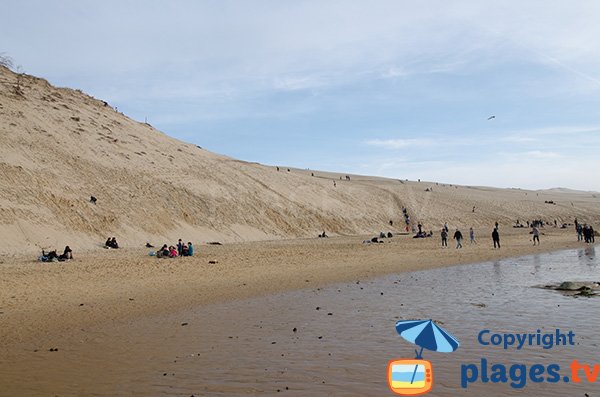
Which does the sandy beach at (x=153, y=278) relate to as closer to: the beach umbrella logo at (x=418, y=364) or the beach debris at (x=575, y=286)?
the beach umbrella logo at (x=418, y=364)

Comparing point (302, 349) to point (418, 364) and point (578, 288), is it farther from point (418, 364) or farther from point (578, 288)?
point (578, 288)

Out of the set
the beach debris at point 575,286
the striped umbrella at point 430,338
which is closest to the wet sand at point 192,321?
the striped umbrella at point 430,338

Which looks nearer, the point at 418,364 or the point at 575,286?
the point at 418,364

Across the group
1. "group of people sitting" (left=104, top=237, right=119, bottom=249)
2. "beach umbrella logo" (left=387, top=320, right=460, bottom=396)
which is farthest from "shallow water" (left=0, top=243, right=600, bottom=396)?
"group of people sitting" (left=104, top=237, right=119, bottom=249)

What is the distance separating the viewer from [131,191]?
42094mm

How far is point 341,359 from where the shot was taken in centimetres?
913

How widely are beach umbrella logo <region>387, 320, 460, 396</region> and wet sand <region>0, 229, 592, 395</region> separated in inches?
14.2

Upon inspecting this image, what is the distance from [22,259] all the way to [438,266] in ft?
70.6

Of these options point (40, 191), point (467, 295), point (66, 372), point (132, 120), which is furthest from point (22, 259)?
point (132, 120)

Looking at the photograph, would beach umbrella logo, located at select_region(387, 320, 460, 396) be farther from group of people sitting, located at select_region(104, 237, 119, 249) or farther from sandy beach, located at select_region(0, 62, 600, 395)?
group of people sitting, located at select_region(104, 237, 119, 249)

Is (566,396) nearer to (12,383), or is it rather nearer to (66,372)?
(66,372)

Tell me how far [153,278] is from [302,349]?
11.7 meters

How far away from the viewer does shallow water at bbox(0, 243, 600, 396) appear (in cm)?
772

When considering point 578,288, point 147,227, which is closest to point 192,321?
point 578,288
